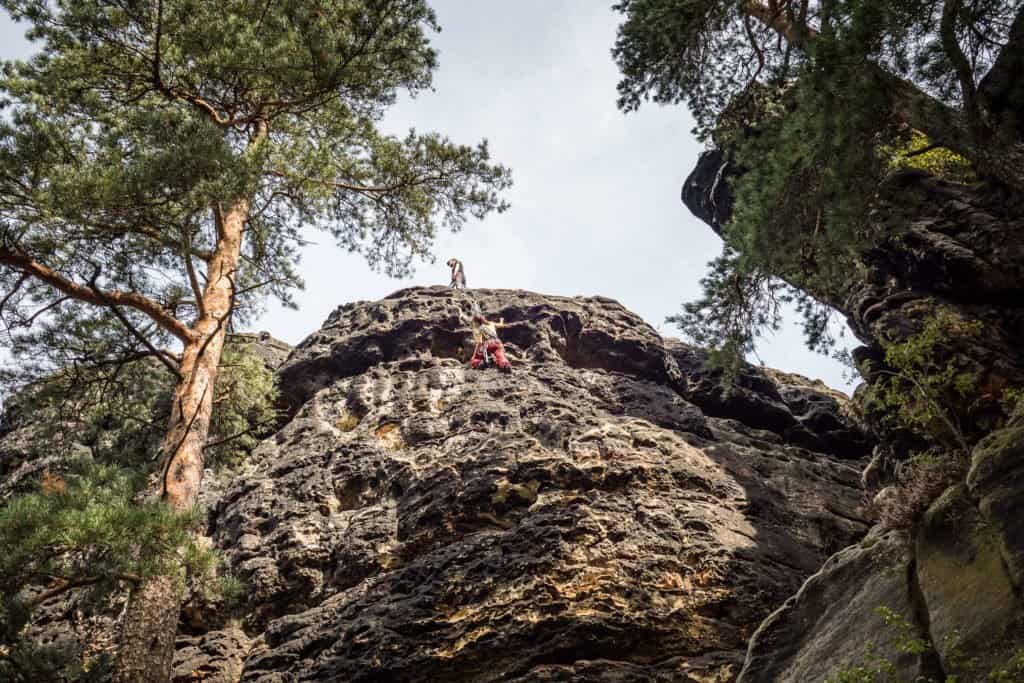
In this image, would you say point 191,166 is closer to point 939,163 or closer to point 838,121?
point 838,121

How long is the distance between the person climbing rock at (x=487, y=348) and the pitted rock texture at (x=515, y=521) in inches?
14.5

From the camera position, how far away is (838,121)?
23.3 ft

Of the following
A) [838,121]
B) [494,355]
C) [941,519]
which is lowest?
[941,519]

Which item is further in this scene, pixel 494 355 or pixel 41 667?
pixel 494 355

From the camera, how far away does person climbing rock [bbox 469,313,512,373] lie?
49.3 feet

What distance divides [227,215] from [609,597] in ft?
22.9

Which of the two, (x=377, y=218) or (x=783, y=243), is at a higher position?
(x=377, y=218)

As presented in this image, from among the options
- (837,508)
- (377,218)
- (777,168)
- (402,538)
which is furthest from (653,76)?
(402,538)

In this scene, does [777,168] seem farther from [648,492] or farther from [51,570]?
[51,570]

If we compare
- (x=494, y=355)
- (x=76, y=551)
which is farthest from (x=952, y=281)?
(x=76, y=551)

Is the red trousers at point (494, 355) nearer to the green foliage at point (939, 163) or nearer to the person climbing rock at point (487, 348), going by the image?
the person climbing rock at point (487, 348)

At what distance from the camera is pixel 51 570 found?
5562 millimetres

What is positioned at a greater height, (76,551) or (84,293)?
(84,293)

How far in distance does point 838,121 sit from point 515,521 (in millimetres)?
6424
